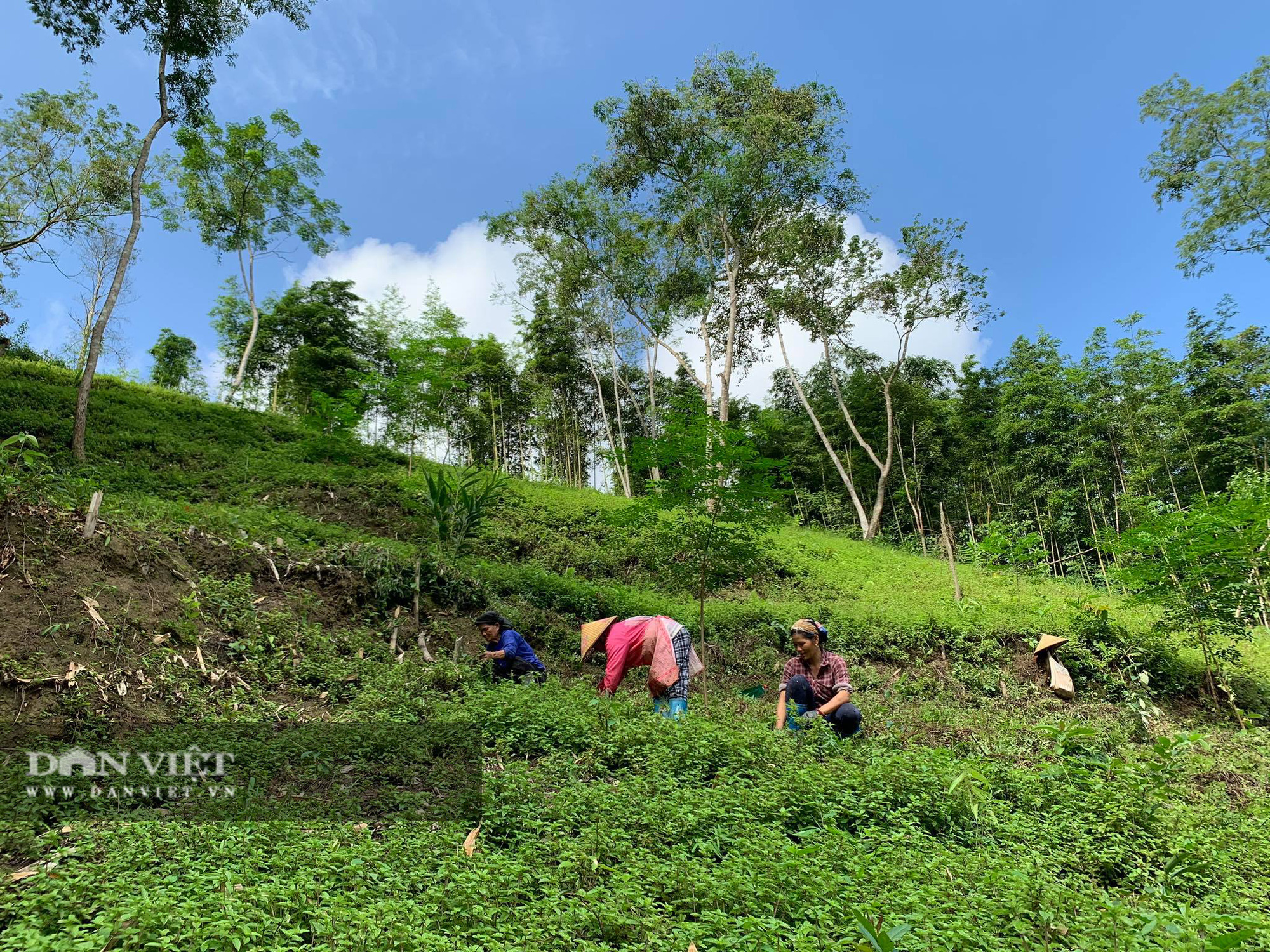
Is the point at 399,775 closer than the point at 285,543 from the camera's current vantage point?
Yes

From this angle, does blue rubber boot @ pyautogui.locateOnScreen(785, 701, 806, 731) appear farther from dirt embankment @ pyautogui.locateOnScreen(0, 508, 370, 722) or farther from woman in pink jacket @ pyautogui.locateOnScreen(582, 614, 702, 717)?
dirt embankment @ pyautogui.locateOnScreen(0, 508, 370, 722)

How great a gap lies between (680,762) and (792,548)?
1262cm

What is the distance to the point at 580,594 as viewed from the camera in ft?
30.2

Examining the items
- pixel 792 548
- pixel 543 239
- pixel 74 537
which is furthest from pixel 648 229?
pixel 74 537

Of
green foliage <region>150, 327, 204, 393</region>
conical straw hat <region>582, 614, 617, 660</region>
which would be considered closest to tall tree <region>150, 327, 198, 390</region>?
green foliage <region>150, 327, 204, 393</region>

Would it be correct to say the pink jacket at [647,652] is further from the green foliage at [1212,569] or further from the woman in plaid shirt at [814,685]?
the green foliage at [1212,569]

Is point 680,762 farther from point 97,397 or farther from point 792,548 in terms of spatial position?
point 97,397

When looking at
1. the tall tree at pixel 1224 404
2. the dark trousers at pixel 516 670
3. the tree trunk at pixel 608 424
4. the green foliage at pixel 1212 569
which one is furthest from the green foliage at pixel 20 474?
the tall tree at pixel 1224 404

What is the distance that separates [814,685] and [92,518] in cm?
698

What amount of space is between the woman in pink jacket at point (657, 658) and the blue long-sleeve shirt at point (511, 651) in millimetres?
836

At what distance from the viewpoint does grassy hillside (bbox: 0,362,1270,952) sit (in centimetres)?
235

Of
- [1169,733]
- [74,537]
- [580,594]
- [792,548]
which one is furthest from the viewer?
[792,548]

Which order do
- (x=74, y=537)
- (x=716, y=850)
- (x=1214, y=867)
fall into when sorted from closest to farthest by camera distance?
(x=716, y=850) → (x=1214, y=867) → (x=74, y=537)

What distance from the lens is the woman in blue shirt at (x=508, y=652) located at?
6.39 m
